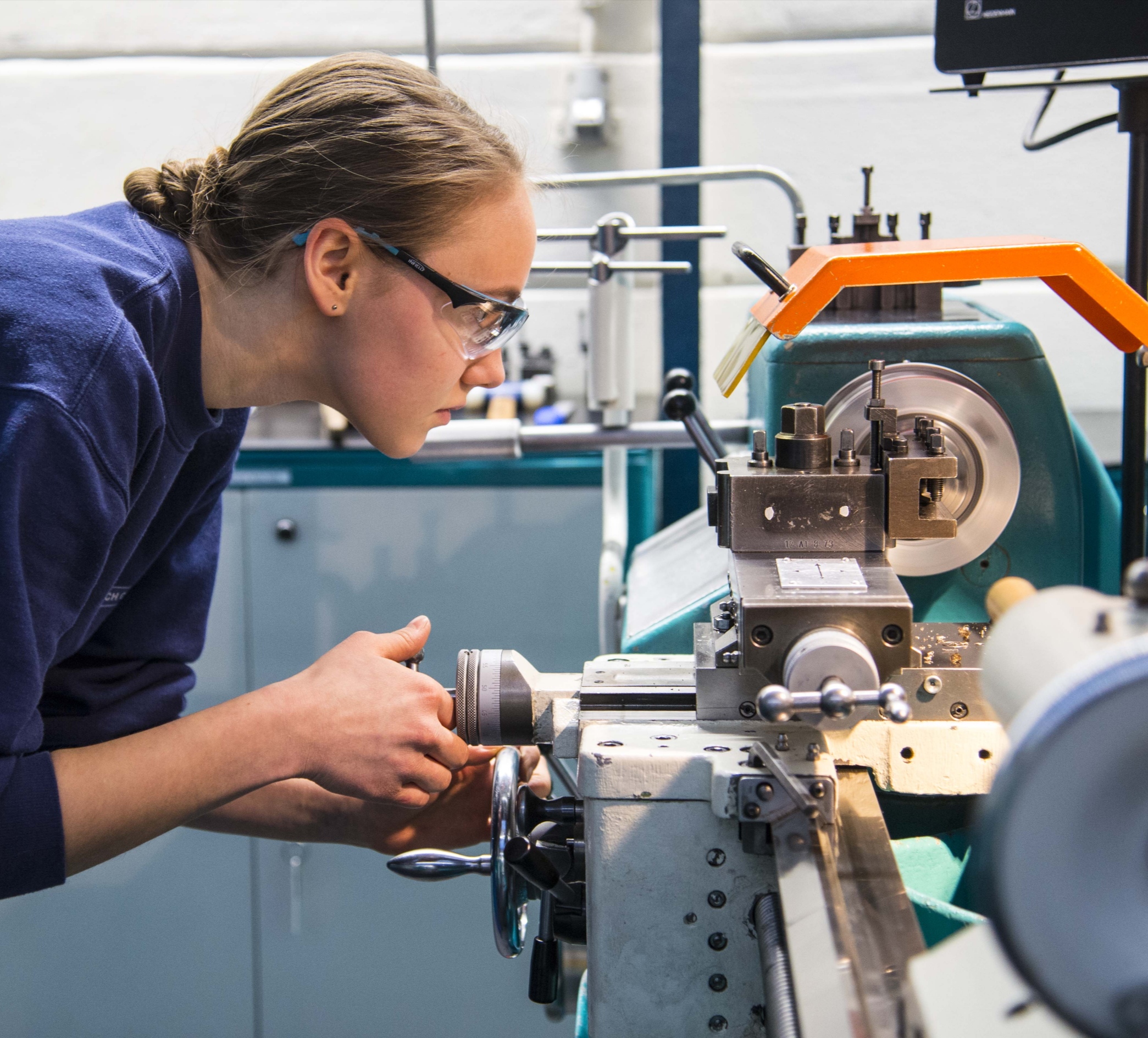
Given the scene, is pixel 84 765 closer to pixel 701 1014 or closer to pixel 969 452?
pixel 701 1014

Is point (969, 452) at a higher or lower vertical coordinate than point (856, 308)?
lower

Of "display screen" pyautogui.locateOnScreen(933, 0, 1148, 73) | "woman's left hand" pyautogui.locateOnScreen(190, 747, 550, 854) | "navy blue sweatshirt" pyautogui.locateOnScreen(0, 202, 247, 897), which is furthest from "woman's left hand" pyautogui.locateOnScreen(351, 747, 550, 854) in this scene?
"display screen" pyautogui.locateOnScreen(933, 0, 1148, 73)

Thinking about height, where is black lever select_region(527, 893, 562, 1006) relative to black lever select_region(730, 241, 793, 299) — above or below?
below

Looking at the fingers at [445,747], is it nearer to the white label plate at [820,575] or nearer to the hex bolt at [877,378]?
the white label plate at [820,575]

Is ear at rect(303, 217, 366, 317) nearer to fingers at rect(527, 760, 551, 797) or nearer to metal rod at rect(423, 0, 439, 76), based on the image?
fingers at rect(527, 760, 551, 797)

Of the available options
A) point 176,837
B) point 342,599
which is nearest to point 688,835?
point 342,599

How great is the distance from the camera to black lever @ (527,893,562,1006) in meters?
0.81

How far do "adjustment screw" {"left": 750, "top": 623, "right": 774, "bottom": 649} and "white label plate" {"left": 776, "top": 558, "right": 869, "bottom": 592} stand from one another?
0.03 m

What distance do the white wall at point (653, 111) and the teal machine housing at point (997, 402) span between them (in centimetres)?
122

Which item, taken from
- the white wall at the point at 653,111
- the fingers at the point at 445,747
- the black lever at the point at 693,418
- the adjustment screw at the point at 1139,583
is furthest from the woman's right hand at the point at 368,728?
the white wall at the point at 653,111

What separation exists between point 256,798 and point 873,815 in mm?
639

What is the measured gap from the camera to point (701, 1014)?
27.3 inches

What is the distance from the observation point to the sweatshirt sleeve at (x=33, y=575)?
2.36ft

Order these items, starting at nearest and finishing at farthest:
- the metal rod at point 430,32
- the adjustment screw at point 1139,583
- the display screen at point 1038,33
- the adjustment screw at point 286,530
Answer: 1. the adjustment screw at point 1139,583
2. the display screen at point 1038,33
3. the metal rod at point 430,32
4. the adjustment screw at point 286,530
